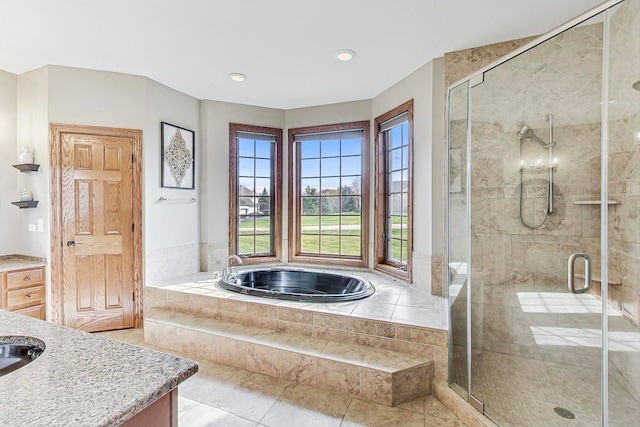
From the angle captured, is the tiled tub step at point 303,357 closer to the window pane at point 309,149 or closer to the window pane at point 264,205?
the window pane at point 264,205

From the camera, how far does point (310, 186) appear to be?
14.1 ft

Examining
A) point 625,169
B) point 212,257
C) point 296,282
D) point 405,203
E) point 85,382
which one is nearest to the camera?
point 85,382

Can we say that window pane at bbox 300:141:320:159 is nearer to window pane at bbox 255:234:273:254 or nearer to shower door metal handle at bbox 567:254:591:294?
window pane at bbox 255:234:273:254

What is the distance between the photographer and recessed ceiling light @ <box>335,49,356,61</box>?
2.73 m

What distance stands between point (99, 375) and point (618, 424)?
247 cm

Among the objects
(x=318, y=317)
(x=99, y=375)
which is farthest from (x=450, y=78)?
(x=99, y=375)

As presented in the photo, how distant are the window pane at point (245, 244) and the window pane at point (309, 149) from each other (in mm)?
1305

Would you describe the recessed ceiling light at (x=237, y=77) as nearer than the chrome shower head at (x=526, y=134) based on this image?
No

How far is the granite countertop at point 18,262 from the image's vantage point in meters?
2.86

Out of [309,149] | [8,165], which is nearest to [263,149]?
Result: [309,149]

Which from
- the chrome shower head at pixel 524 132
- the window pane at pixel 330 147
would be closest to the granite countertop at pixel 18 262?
the window pane at pixel 330 147

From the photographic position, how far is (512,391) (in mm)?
2146

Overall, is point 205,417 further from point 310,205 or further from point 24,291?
point 310,205

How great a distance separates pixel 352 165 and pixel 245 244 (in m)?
1.72
